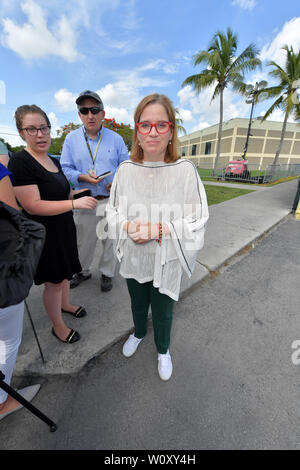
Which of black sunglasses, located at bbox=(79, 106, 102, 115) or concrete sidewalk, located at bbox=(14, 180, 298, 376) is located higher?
black sunglasses, located at bbox=(79, 106, 102, 115)

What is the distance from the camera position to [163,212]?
130 cm

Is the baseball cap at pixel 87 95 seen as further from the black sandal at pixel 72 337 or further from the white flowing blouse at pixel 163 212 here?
the black sandal at pixel 72 337

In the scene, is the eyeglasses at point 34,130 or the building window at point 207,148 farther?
the building window at point 207,148

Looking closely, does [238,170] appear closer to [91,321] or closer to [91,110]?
[91,110]

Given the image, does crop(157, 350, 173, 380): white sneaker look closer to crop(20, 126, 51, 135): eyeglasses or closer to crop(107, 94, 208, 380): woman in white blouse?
crop(107, 94, 208, 380): woman in white blouse

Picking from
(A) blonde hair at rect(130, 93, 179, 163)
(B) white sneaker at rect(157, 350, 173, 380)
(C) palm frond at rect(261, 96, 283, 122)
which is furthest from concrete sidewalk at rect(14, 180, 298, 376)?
(C) palm frond at rect(261, 96, 283, 122)

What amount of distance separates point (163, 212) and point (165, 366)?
129 centimetres

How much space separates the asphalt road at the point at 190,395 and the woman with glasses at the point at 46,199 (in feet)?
1.80

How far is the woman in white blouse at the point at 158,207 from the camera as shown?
120cm

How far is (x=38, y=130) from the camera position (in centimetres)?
140

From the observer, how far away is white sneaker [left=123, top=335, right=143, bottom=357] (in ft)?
5.87

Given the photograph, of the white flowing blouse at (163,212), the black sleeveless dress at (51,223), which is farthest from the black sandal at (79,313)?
the white flowing blouse at (163,212)

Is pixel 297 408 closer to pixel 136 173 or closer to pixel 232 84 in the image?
pixel 136 173

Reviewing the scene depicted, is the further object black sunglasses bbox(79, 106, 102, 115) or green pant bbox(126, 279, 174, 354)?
black sunglasses bbox(79, 106, 102, 115)
